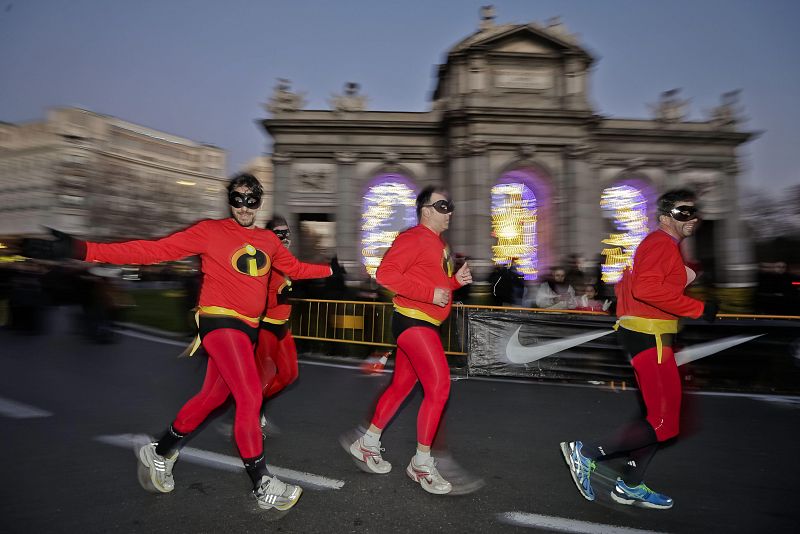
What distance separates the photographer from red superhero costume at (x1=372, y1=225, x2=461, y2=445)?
3508mm

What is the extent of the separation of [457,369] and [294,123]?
19.0 meters

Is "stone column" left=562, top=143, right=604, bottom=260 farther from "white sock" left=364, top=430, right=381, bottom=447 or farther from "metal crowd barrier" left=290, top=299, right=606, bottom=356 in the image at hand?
"white sock" left=364, top=430, right=381, bottom=447

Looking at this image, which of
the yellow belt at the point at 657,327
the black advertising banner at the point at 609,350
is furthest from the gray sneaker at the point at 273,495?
the black advertising banner at the point at 609,350

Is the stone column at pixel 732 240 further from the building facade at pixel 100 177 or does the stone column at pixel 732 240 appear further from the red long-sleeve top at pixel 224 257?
the building facade at pixel 100 177

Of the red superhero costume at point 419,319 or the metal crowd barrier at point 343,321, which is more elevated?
the red superhero costume at point 419,319

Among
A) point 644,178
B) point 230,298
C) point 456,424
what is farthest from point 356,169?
point 230,298

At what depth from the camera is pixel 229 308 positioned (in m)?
3.21

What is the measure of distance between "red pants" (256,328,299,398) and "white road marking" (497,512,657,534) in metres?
2.62

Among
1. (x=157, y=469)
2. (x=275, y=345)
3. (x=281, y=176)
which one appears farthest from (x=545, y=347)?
(x=281, y=176)

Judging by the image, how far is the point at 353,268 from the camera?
23766 millimetres

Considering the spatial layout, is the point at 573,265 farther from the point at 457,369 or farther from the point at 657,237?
the point at 657,237

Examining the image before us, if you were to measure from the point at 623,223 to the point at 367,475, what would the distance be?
76.2 ft

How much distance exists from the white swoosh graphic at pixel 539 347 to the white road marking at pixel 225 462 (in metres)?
4.58

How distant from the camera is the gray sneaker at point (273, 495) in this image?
305cm
